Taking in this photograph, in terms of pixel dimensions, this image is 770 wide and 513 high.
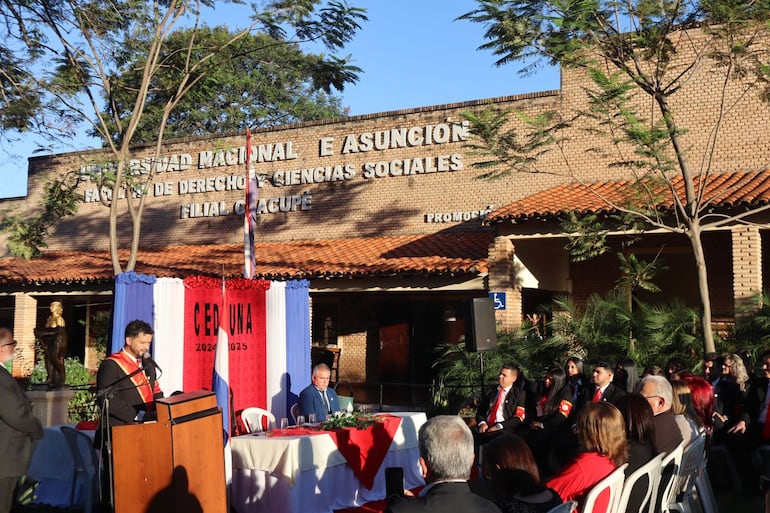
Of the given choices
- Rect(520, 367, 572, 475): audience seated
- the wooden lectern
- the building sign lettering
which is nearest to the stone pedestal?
the wooden lectern

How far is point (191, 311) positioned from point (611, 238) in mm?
10334

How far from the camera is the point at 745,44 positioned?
12664 millimetres

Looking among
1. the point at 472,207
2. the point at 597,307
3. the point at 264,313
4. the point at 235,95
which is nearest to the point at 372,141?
the point at 472,207

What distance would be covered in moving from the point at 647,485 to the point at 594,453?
45cm

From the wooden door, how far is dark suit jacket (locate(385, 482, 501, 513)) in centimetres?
1637

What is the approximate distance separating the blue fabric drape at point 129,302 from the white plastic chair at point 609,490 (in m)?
5.89

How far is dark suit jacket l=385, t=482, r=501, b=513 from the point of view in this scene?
3.77 m

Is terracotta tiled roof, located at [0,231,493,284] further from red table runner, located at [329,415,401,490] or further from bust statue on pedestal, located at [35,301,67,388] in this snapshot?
red table runner, located at [329,415,401,490]

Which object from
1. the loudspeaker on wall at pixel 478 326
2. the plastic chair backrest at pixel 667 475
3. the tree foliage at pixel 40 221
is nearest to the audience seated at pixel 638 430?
the plastic chair backrest at pixel 667 475

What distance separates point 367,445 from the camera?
872cm

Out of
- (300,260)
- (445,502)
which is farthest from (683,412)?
(300,260)

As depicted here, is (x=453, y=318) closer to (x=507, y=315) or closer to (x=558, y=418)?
(x=507, y=315)

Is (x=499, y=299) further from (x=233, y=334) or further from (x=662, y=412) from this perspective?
(x=662, y=412)

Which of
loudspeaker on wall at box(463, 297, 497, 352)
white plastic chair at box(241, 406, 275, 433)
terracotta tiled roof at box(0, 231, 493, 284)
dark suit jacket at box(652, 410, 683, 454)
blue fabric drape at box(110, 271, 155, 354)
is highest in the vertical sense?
terracotta tiled roof at box(0, 231, 493, 284)
